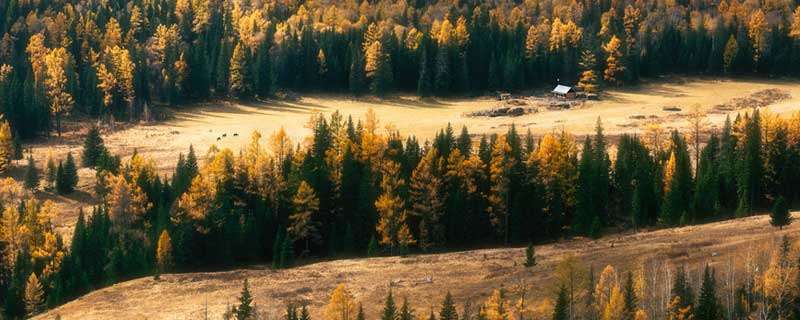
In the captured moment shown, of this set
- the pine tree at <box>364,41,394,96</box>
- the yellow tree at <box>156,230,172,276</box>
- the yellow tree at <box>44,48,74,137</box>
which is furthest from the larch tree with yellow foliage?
the pine tree at <box>364,41,394,96</box>

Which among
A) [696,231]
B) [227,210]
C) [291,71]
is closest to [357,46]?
[291,71]

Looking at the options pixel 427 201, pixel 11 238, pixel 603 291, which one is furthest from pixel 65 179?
pixel 603 291

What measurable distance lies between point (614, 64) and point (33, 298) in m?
115

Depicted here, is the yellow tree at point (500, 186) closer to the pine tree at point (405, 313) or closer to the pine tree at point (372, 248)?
the pine tree at point (372, 248)

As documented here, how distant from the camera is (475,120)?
16825cm

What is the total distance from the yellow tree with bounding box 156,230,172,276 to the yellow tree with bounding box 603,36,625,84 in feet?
340

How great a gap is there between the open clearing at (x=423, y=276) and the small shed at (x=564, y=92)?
80974 millimetres

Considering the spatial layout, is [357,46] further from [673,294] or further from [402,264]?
[673,294]

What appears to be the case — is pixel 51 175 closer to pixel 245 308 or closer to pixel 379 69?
pixel 245 308

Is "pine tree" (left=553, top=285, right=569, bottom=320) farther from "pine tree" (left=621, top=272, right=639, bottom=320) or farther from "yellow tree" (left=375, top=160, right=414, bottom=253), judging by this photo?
"yellow tree" (left=375, top=160, right=414, bottom=253)

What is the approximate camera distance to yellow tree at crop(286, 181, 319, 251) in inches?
4348

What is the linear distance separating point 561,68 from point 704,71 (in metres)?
24.4

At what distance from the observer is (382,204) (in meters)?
108

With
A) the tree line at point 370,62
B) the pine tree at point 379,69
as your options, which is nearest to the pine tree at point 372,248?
the tree line at point 370,62
